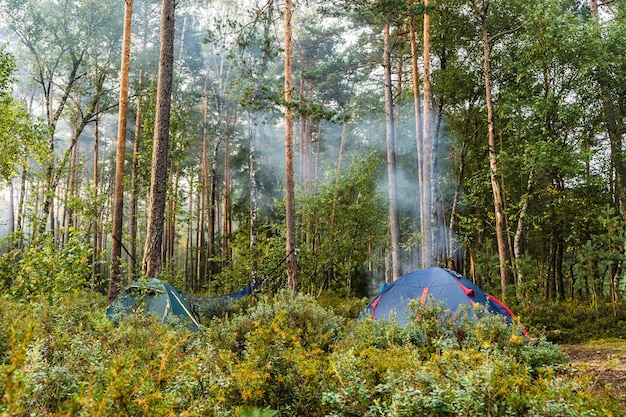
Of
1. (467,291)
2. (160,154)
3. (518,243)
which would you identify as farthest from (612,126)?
(160,154)

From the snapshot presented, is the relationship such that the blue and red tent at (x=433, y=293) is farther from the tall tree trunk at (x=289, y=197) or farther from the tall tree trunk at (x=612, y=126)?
the tall tree trunk at (x=612, y=126)

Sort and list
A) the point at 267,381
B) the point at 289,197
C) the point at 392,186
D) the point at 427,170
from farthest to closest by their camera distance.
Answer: the point at 392,186 < the point at 427,170 < the point at 289,197 < the point at 267,381

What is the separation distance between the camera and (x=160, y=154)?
688cm

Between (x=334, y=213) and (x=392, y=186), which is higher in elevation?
(x=392, y=186)

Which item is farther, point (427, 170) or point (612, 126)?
point (427, 170)

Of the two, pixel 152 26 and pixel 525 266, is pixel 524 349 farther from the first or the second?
pixel 152 26

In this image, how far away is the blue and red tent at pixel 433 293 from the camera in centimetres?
650

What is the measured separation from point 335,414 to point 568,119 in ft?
39.2

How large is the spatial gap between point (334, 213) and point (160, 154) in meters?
7.03

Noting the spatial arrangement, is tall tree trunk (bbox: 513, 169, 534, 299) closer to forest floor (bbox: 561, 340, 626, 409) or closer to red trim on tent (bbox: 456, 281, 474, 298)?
forest floor (bbox: 561, 340, 626, 409)

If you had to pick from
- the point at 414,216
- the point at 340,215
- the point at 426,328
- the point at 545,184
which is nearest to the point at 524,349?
the point at 426,328

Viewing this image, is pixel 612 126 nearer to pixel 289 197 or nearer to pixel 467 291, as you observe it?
pixel 467 291

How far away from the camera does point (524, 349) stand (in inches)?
163

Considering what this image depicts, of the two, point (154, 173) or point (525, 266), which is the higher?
point (154, 173)
